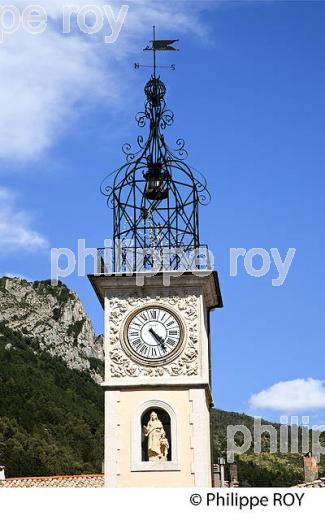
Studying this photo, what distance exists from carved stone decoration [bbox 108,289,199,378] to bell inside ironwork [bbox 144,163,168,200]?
2.56m

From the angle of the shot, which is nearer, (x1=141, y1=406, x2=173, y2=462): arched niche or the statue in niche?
the statue in niche

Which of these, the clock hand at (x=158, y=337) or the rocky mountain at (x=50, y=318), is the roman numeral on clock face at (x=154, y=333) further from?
the rocky mountain at (x=50, y=318)

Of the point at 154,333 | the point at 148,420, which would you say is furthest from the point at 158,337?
the point at 148,420

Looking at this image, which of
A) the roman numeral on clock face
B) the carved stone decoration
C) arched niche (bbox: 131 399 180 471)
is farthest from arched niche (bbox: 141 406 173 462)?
the roman numeral on clock face

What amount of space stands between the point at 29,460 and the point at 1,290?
47.9m

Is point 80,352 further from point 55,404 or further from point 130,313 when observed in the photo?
point 130,313

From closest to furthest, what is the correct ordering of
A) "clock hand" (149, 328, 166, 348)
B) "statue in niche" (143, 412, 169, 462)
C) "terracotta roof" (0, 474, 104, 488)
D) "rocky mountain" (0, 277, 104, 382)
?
"statue in niche" (143, 412, 169, 462), "clock hand" (149, 328, 166, 348), "terracotta roof" (0, 474, 104, 488), "rocky mountain" (0, 277, 104, 382)

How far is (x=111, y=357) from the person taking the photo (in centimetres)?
2089

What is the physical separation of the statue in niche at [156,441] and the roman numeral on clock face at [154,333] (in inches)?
46.0

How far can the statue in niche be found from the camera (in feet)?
67.2

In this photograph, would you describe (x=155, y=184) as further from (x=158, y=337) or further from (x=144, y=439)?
(x=144, y=439)

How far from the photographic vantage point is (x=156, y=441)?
20.5 meters

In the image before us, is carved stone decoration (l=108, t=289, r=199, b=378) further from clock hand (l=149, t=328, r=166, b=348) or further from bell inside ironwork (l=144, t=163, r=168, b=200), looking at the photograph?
bell inside ironwork (l=144, t=163, r=168, b=200)
